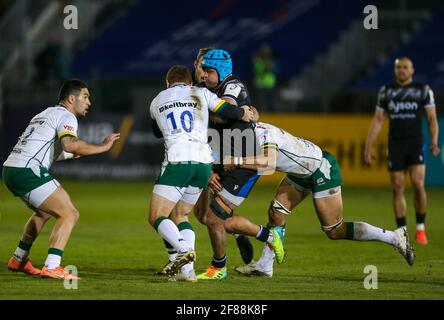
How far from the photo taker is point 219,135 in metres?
12.0

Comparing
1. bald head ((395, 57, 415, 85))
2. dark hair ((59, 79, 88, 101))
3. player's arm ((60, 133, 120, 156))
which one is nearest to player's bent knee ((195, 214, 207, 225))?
player's arm ((60, 133, 120, 156))

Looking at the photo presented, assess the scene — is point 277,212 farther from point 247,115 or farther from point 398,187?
point 398,187

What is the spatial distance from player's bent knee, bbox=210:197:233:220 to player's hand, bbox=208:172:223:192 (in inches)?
5.6

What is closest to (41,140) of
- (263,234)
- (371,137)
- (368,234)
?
(263,234)

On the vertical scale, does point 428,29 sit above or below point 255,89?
above

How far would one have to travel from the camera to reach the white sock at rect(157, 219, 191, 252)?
1067cm

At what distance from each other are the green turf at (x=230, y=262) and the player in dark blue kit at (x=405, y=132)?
0.76 meters

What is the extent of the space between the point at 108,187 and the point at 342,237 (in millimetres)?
15006

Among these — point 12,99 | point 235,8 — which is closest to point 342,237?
point 12,99

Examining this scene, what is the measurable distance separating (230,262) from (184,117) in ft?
8.68

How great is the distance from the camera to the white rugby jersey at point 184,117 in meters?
Result: 11.0
